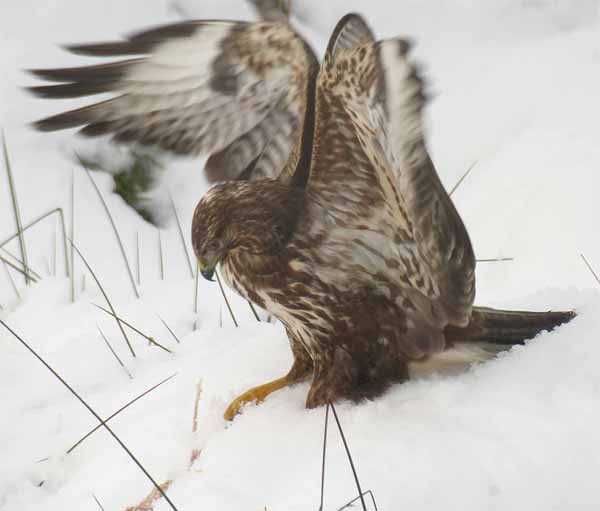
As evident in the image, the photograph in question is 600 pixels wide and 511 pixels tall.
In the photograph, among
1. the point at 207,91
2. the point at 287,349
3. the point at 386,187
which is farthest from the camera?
the point at 287,349

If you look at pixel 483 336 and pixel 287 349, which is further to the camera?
pixel 287 349

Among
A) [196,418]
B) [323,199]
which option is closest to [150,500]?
[196,418]

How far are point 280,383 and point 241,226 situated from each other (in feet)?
1.44

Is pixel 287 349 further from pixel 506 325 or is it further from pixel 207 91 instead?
pixel 207 91

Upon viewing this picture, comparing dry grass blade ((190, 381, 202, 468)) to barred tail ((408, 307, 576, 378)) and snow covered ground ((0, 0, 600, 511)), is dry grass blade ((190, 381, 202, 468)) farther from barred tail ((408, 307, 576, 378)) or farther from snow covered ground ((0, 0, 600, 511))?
barred tail ((408, 307, 576, 378))

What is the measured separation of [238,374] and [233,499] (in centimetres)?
55

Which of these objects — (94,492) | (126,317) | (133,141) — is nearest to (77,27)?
(126,317)

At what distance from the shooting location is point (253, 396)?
1969 mm

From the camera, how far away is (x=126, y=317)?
9.38ft

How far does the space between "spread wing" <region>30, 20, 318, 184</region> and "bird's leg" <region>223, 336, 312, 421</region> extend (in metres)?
0.38

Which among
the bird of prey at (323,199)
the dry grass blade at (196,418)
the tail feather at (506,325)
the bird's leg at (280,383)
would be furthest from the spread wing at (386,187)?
the dry grass blade at (196,418)

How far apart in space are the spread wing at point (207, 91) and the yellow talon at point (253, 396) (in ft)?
1.50

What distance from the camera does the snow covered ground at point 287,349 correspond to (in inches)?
62.9

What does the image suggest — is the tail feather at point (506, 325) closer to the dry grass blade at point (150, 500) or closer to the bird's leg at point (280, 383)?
the bird's leg at point (280, 383)
